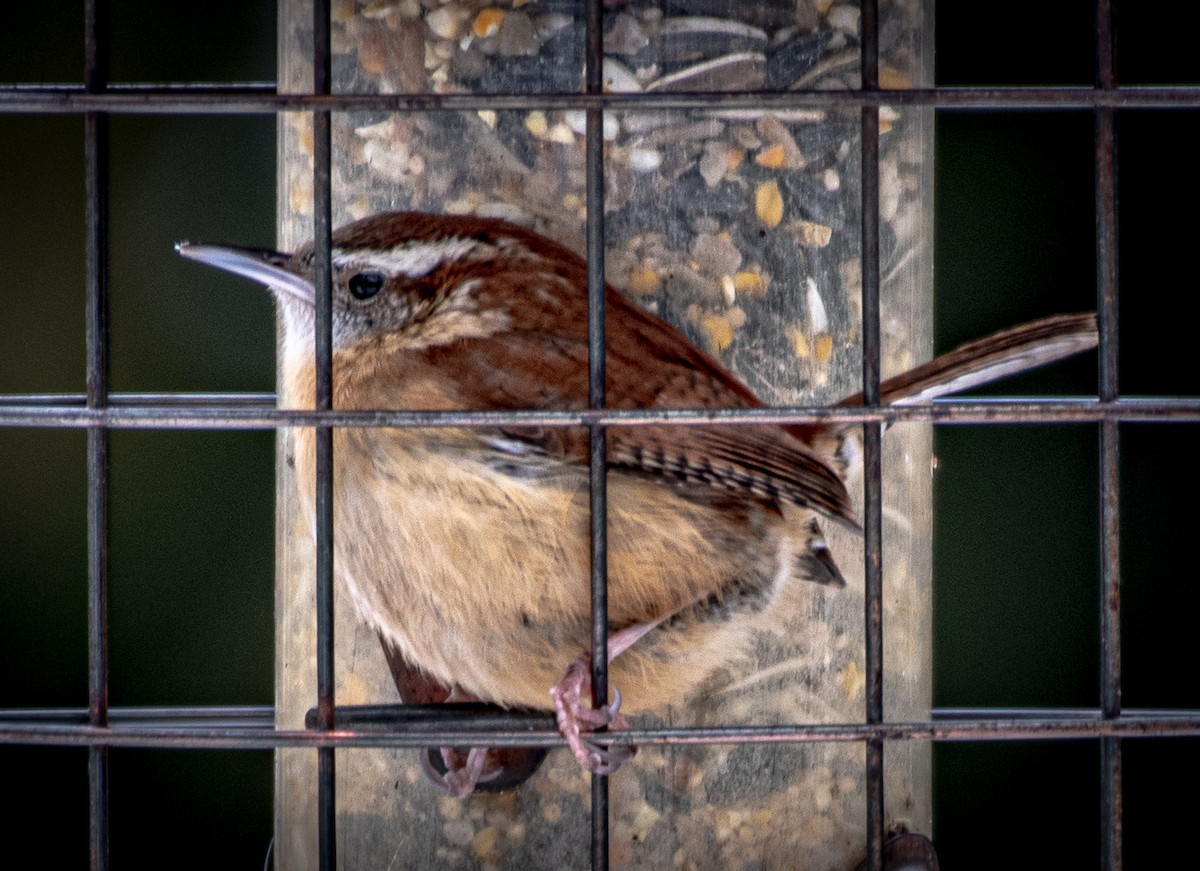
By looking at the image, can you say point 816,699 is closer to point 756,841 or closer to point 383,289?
point 756,841

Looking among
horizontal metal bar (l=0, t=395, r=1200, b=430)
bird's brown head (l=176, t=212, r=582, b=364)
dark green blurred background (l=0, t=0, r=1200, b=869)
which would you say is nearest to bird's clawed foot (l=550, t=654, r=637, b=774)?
horizontal metal bar (l=0, t=395, r=1200, b=430)

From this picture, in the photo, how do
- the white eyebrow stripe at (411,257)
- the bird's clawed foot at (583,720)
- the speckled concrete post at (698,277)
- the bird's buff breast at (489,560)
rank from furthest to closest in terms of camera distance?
the speckled concrete post at (698,277) → the white eyebrow stripe at (411,257) → the bird's buff breast at (489,560) → the bird's clawed foot at (583,720)

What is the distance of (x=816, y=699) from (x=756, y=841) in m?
0.24

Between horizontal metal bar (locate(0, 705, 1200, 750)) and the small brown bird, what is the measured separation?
0.74 ft

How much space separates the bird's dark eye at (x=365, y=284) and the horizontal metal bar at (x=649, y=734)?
0.67m

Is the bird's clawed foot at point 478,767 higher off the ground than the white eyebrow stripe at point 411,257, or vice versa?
the white eyebrow stripe at point 411,257

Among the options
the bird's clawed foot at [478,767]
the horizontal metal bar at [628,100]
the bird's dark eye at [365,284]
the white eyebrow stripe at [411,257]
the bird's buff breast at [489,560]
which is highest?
the horizontal metal bar at [628,100]

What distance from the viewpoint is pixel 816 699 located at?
2.13 meters

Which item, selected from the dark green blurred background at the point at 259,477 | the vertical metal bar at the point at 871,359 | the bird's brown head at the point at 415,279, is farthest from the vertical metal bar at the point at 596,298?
the dark green blurred background at the point at 259,477

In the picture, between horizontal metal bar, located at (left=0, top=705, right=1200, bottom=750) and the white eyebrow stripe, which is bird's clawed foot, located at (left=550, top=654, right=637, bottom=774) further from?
the white eyebrow stripe

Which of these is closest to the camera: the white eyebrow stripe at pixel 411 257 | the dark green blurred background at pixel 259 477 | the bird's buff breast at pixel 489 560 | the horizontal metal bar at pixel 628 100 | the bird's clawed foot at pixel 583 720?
the horizontal metal bar at pixel 628 100

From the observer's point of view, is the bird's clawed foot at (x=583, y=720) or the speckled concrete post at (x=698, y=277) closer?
the bird's clawed foot at (x=583, y=720)

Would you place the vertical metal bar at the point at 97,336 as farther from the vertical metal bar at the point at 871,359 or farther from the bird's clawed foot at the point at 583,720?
the vertical metal bar at the point at 871,359

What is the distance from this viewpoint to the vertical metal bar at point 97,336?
4.98 ft
